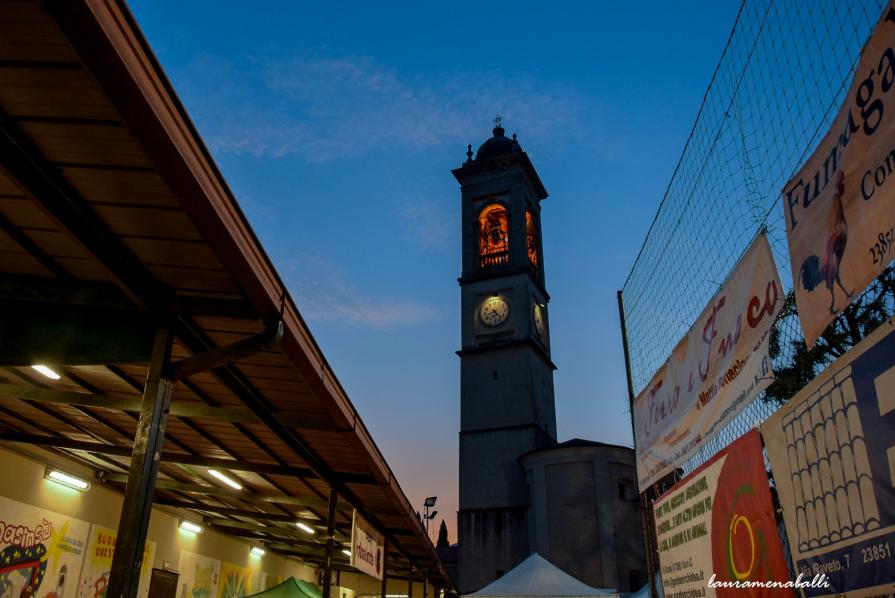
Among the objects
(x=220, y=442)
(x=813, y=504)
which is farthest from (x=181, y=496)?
(x=813, y=504)

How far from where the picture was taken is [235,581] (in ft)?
59.3

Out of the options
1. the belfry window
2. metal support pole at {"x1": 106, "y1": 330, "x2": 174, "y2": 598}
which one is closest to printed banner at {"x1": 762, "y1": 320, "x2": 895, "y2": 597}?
metal support pole at {"x1": 106, "y1": 330, "x2": 174, "y2": 598}

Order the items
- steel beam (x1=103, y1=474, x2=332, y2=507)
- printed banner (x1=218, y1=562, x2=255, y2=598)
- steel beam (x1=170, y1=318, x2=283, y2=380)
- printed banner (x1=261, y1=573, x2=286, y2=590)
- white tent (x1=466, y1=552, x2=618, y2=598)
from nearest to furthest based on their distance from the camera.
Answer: steel beam (x1=170, y1=318, x2=283, y2=380)
steel beam (x1=103, y1=474, x2=332, y2=507)
white tent (x1=466, y1=552, x2=618, y2=598)
printed banner (x1=218, y1=562, x2=255, y2=598)
printed banner (x1=261, y1=573, x2=286, y2=590)

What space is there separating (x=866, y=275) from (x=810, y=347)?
2.06 feet

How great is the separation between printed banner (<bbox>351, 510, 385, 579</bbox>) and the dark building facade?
2030 cm

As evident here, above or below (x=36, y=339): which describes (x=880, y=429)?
below

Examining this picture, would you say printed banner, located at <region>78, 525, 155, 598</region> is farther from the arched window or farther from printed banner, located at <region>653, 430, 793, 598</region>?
the arched window

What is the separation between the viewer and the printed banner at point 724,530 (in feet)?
14.4

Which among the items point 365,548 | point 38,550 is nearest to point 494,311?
point 365,548

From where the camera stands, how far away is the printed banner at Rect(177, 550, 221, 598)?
49.6ft

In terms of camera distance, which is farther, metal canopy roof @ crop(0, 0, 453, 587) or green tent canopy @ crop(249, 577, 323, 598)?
green tent canopy @ crop(249, 577, 323, 598)

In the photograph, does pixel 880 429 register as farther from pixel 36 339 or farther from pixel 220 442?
pixel 220 442

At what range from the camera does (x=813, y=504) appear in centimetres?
376

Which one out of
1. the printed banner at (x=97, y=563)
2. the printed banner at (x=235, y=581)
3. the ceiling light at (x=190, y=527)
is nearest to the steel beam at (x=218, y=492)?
the printed banner at (x=97, y=563)
